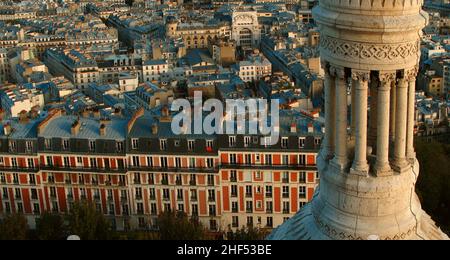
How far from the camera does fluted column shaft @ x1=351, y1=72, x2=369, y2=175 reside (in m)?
9.90

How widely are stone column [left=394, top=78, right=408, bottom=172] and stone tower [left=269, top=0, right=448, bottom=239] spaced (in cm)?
1

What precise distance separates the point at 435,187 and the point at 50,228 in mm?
22273

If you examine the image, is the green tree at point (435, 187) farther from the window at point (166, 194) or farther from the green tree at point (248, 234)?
the window at point (166, 194)

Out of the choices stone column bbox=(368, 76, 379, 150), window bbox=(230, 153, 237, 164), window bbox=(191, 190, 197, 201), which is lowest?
window bbox=(191, 190, 197, 201)

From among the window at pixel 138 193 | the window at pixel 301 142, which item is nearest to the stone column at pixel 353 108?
the window at pixel 301 142

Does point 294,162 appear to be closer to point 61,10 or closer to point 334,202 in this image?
point 334,202

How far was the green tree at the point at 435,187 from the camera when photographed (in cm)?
4172

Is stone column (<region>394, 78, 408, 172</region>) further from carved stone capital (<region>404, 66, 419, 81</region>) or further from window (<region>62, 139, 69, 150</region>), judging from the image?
window (<region>62, 139, 69, 150</region>)

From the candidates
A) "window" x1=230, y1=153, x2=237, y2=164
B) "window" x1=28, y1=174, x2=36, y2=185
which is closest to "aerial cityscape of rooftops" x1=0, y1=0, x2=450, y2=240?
"window" x1=230, y1=153, x2=237, y2=164

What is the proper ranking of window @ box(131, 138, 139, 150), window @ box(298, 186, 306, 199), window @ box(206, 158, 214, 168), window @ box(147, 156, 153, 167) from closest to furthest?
window @ box(206, 158, 214, 168)
window @ box(298, 186, 306, 199)
window @ box(131, 138, 139, 150)
window @ box(147, 156, 153, 167)

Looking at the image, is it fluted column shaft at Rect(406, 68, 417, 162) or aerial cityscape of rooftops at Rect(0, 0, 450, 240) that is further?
aerial cityscape of rooftops at Rect(0, 0, 450, 240)

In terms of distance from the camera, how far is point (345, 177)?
10.3 metres

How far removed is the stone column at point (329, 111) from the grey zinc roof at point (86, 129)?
29.0 metres

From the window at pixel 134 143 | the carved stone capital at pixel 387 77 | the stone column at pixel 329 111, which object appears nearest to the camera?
the carved stone capital at pixel 387 77
